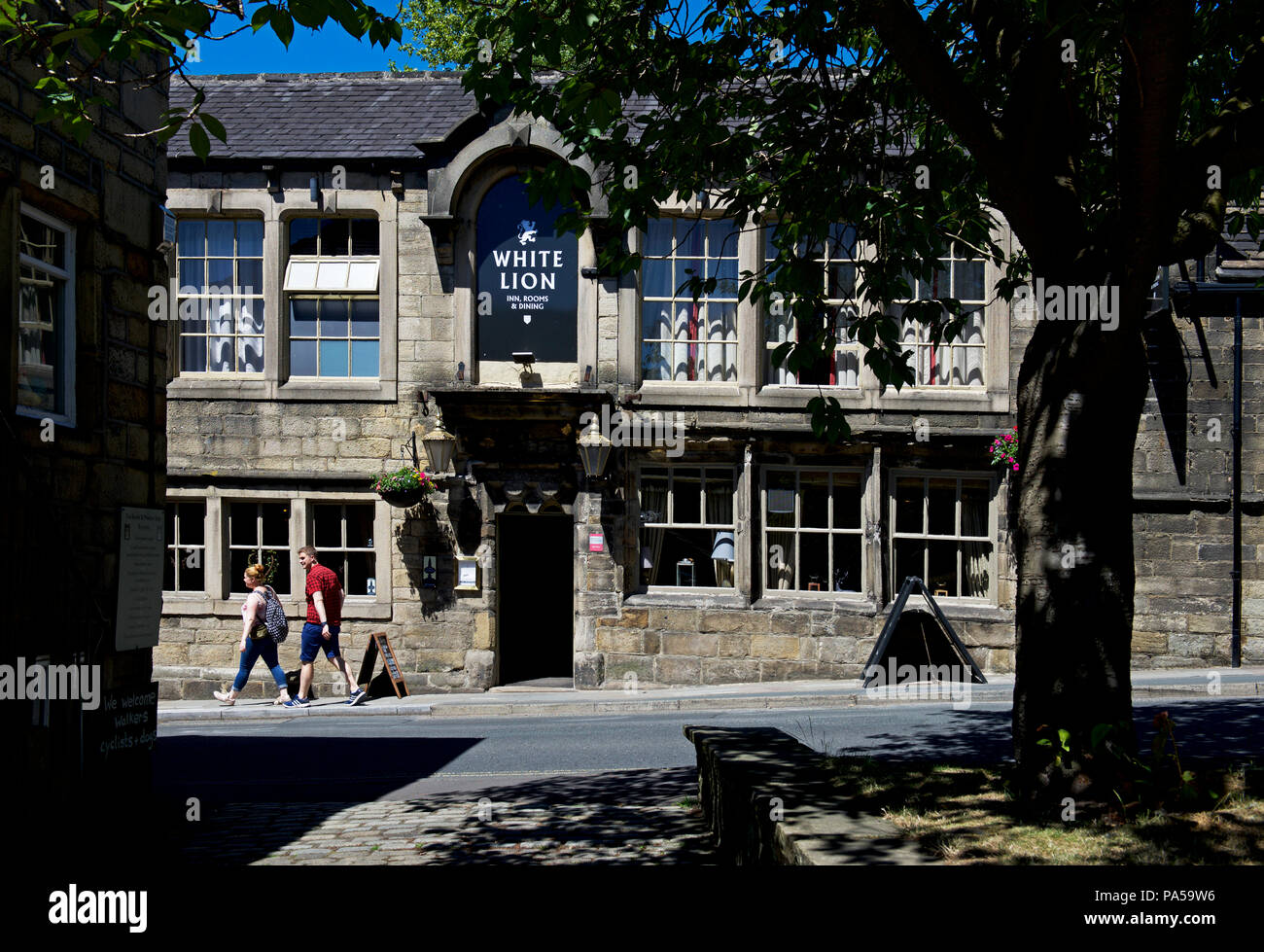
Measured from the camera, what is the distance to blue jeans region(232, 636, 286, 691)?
13531 millimetres

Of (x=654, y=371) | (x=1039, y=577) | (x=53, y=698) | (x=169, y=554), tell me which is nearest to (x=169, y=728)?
(x=169, y=554)

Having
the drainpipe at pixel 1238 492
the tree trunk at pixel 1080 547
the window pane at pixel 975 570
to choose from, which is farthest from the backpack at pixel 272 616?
the drainpipe at pixel 1238 492

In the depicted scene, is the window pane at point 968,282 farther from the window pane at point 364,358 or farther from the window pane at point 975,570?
the window pane at point 364,358

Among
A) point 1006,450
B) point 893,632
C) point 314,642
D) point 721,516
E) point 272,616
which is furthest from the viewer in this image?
point 721,516

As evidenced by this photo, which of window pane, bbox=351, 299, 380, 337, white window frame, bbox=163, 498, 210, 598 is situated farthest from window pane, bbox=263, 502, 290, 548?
window pane, bbox=351, 299, 380, 337

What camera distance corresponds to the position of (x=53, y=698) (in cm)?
657

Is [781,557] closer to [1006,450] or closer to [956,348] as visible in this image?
[1006,450]

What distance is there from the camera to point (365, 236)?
15672 mm

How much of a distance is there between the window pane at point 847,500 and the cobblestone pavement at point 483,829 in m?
7.55

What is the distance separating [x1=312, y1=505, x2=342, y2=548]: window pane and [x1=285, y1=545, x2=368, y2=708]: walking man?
4.49 ft
